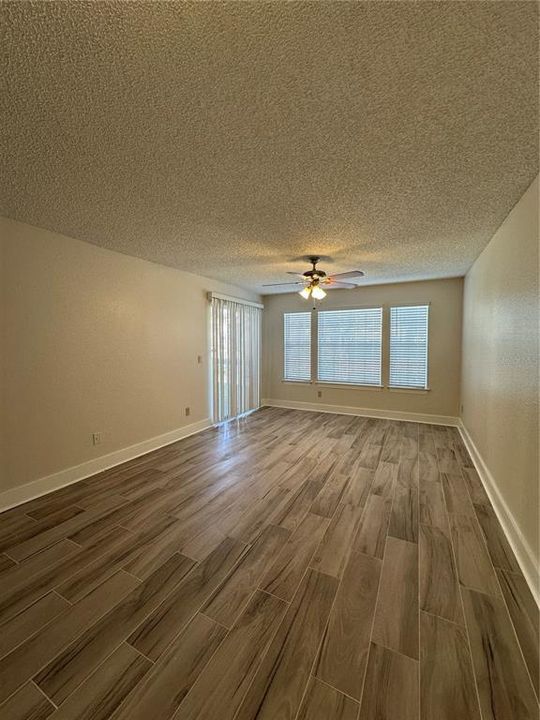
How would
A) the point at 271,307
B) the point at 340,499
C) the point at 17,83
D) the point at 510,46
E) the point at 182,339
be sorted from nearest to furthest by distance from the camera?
the point at 510,46
the point at 17,83
the point at 340,499
the point at 182,339
the point at 271,307

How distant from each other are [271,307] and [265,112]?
5114 millimetres

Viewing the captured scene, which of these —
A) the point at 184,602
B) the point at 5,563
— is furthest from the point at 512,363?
the point at 5,563

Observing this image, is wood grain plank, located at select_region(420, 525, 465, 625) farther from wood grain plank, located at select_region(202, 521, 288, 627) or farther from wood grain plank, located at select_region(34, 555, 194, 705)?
wood grain plank, located at select_region(34, 555, 194, 705)

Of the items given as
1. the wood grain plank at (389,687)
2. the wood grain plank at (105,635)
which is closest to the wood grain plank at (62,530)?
the wood grain plank at (105,635)

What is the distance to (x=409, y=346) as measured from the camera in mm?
5273

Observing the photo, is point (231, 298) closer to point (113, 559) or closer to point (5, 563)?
point (113, 559)

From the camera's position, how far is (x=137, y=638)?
140 centimetres

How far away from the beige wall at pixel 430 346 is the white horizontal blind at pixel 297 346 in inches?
4.8

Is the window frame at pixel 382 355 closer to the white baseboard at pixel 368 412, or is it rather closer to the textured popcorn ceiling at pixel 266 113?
the white baseboard at pixel 368 412

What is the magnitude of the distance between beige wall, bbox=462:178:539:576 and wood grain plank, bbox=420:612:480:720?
74 centimetres

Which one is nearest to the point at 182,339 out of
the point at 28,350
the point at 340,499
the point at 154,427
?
the point at 154,427

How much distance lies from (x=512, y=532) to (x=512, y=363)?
1.20m

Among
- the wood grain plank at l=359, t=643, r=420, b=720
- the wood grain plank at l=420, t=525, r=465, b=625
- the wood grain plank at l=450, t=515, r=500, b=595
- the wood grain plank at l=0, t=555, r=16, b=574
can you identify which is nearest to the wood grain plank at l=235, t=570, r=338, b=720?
the wood grain plank at l=359, t=643, r=420, b=720

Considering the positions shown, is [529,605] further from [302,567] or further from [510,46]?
[510,46]
